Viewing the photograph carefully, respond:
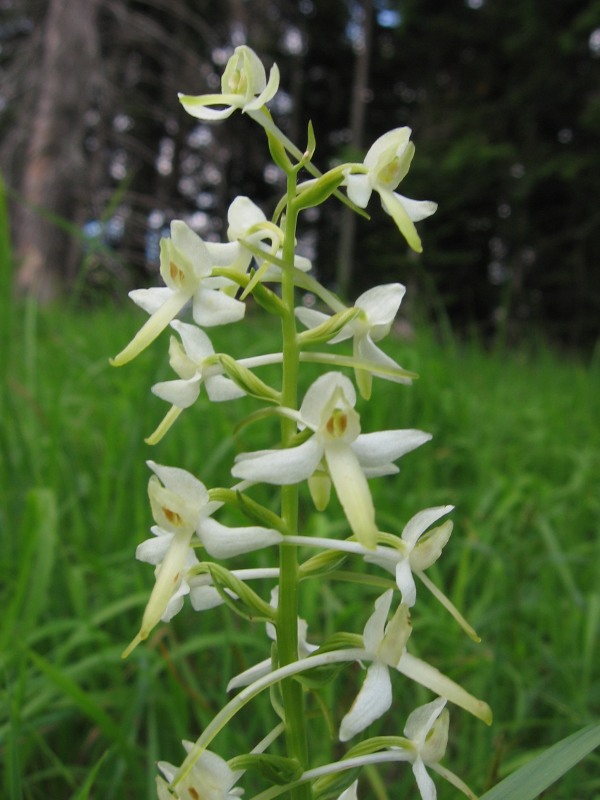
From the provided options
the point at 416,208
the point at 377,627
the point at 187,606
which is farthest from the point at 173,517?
the point at 187,606

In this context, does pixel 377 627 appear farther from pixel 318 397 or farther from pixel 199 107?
pixel 199 107

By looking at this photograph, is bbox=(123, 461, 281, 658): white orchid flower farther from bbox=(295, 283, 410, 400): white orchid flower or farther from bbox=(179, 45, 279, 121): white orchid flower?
bbox=(179, 45, 279, 121): white orchid flower

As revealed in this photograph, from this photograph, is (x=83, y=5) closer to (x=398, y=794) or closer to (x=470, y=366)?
(x=470, y=366)

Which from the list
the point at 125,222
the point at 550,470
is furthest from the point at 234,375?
the point at 125,222

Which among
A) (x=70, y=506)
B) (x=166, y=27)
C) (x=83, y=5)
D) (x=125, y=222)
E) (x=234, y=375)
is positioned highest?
(x=166, y=27)

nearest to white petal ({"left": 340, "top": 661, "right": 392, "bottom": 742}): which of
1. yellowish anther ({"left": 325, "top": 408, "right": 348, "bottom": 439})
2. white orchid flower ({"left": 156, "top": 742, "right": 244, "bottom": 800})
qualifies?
white orchid flower ({"left": 156, "top": 742, "right": 244, "bottom": 800})

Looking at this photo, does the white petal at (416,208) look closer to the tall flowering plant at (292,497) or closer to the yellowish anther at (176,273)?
the tall flowering plant at (292,497)

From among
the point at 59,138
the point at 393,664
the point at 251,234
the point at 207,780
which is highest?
the point at 59,138
